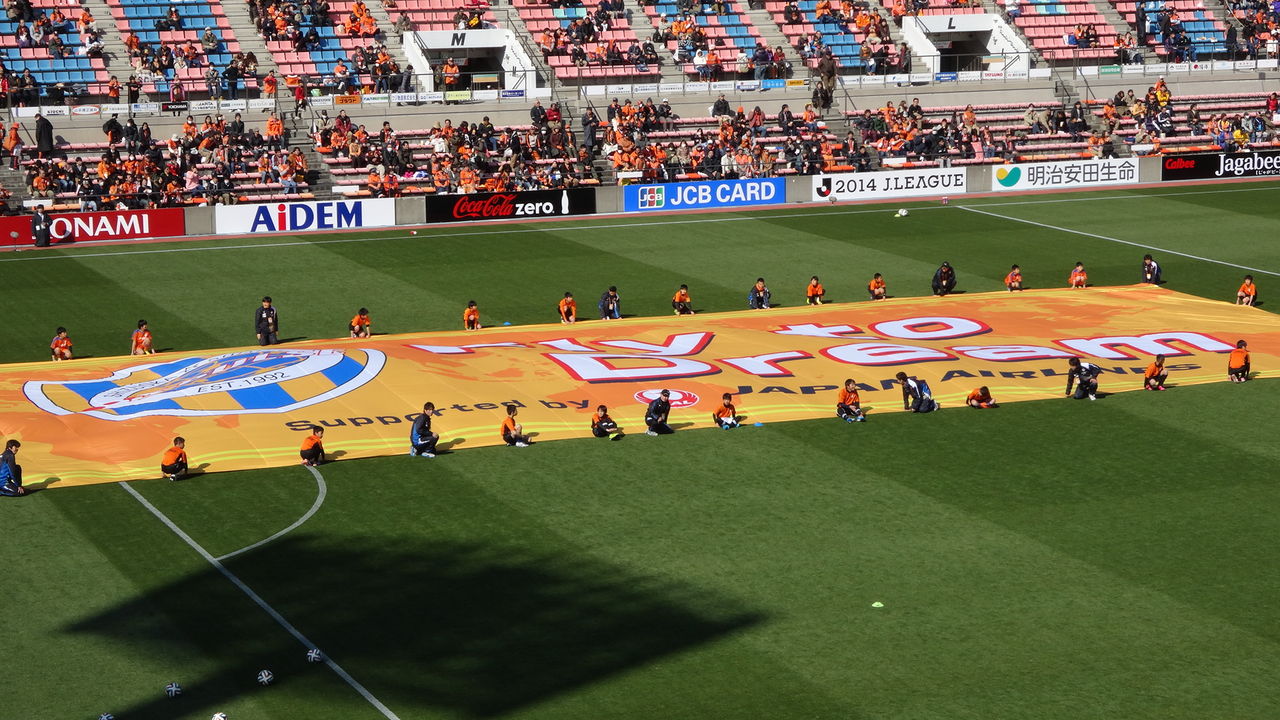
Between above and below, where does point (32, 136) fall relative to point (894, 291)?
above

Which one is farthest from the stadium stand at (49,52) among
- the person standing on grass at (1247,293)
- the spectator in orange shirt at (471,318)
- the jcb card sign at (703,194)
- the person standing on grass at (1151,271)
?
the person standing on grass at (1247,293)

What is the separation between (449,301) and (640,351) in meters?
9.47

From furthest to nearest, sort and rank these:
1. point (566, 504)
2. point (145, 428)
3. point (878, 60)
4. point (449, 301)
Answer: point (878, 60), point (449, 301), point (145, 428), point (566, 504)

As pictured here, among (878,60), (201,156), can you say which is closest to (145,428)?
(201,156)

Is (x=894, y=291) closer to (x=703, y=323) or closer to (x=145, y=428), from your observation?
(x=703, y=323)

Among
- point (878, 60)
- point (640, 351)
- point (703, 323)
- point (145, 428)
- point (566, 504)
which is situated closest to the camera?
point (566, 504)

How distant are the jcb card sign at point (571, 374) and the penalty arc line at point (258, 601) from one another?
208 centimetres

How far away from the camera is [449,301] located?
46.4m

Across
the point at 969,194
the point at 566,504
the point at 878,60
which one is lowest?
the point at 566,504

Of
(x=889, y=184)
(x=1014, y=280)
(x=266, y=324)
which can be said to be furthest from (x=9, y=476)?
(x=889, y=184)

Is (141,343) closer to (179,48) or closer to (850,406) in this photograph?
(850,406)

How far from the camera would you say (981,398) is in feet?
115

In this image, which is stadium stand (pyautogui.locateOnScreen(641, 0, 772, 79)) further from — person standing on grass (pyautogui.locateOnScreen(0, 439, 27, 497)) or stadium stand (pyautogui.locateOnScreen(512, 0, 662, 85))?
person standing on grass (pyautogui.locateOnScreen(0, 439, 27, 497))

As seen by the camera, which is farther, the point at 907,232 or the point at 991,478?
the point at 907,232
